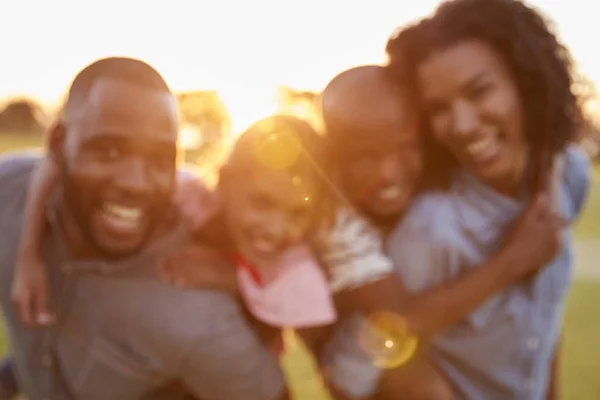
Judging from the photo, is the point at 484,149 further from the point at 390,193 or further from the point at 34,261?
the point at 34,261

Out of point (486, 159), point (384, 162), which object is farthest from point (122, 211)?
point (486, 159)

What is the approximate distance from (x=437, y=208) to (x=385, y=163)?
24cm

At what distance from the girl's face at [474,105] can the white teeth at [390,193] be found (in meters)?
0.25

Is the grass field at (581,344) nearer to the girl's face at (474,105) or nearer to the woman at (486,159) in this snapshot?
the woman at (486,159)

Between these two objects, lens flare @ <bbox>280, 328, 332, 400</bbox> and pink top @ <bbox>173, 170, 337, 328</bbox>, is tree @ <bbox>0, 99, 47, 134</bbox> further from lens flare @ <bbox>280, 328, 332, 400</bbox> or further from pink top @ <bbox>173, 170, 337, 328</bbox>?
pink top @ <bbox>173, 170, 337, 328</bbox>

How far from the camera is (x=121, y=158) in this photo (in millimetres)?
2387

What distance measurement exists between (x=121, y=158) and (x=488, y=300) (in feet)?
4.20

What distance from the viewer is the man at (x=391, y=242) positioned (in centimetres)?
255

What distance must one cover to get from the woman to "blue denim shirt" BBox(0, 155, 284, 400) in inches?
23.2

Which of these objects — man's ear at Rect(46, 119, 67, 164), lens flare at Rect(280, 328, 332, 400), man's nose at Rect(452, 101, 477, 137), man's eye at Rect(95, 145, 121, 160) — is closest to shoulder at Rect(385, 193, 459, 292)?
man's nose at Rect(452, 101, 477, 137)

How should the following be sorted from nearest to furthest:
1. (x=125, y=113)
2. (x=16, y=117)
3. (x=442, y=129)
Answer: (x=125, y=113) → (x=442, y=129) → (x=16, y=117)

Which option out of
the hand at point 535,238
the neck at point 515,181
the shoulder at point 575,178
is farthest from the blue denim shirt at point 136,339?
the shoulder at point 575,178

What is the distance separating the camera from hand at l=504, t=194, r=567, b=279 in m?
2.67

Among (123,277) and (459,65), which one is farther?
(459,65)
